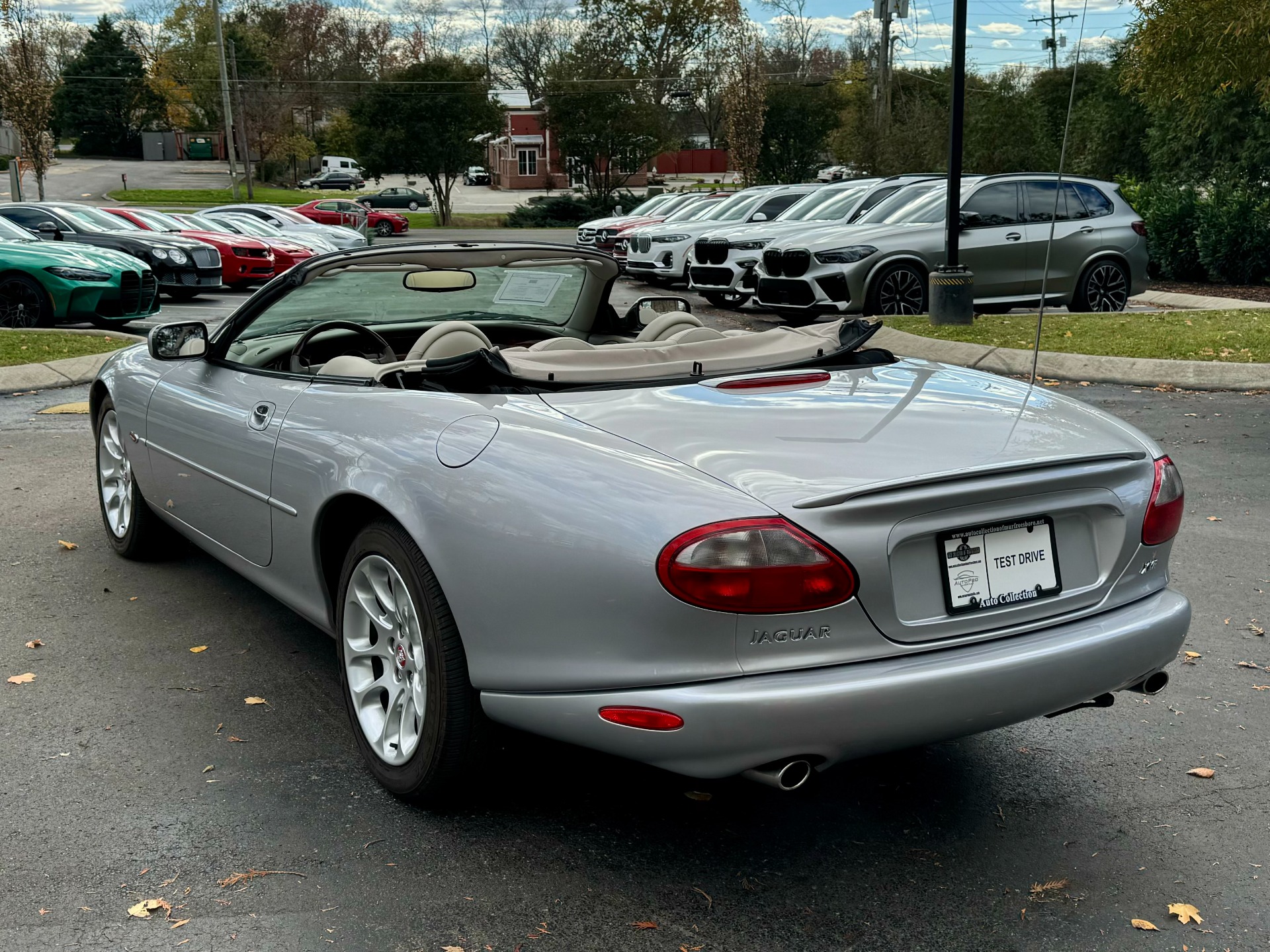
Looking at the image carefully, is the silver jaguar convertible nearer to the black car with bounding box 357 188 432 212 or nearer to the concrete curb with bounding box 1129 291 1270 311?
the concrete curb with bounding box 1129 291 1270 311

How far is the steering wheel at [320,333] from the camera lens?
13.6ft

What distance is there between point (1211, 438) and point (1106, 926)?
634 centimetres

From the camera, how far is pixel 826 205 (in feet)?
60.8

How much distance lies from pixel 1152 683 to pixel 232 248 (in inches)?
794

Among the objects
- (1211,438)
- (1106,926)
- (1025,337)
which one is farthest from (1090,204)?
(1106,926)

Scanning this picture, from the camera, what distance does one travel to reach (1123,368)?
35.8 feet

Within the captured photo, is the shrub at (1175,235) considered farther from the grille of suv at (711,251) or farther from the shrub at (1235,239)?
the grille of suv at (711,251)

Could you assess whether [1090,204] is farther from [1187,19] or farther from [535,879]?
[535,879]

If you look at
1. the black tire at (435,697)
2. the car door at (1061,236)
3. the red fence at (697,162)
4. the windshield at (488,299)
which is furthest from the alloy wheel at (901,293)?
the red fence at (697,162)

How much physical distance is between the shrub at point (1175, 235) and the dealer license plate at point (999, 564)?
20580mm

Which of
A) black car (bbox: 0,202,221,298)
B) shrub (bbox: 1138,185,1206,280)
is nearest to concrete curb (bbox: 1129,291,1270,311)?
shrub (bbox: 1138,185,1206,280)

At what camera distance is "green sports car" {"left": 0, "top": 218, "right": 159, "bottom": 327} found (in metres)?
14.1

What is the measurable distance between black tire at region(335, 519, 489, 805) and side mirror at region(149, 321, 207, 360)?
1703 mm

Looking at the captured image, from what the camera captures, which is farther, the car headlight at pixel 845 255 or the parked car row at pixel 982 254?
the parked car row at pixel 982 254
